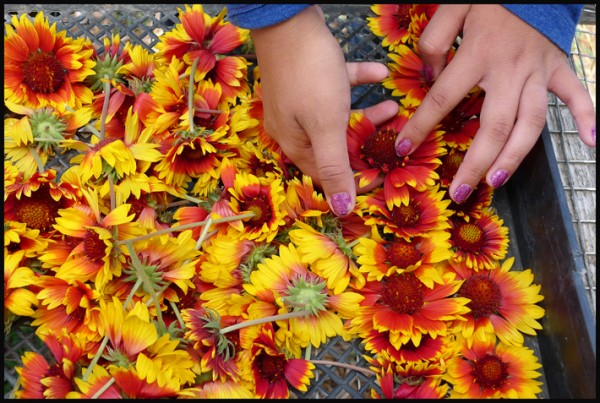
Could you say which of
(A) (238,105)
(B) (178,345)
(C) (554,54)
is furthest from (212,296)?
(C) (554,54)

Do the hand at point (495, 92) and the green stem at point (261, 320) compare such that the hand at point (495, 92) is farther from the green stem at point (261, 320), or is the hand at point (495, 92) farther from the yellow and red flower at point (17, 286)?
the yellow and red flower at point (17, 286)

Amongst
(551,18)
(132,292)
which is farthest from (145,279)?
(551,18)

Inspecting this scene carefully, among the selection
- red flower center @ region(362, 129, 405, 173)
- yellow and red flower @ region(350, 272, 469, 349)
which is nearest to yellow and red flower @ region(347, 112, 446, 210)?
red flower center @ region(362, 129, 405, 173)

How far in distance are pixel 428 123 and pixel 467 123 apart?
9 cm

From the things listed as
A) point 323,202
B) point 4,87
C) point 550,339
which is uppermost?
point 4,87

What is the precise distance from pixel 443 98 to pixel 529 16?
0.14 meters

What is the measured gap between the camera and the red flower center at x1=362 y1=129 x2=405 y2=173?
29.9 inches

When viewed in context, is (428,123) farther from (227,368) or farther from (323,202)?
(227,368)

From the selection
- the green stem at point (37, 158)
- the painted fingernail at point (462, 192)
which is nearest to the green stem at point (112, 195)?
the green stem at point (37, 158)

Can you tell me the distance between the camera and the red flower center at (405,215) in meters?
0.73

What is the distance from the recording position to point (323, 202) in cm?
74

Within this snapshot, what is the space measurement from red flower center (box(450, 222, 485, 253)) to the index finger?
13 centimetres

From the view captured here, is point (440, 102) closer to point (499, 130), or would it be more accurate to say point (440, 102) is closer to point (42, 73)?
point (499, 130)

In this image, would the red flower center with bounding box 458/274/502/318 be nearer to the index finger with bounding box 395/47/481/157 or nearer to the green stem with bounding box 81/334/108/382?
the index finger with bounding box 395/47/481/157
